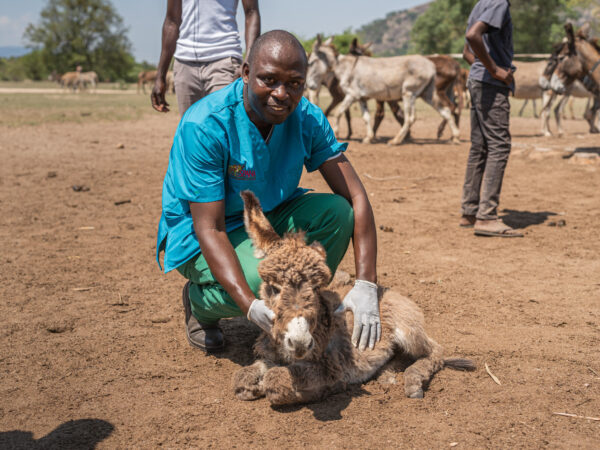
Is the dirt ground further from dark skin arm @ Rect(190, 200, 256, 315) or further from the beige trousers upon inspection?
the beige trousers

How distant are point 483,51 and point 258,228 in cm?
401

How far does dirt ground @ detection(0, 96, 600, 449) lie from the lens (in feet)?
8.57

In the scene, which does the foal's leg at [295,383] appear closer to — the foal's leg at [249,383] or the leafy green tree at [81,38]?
the foal's leg at [249,383]

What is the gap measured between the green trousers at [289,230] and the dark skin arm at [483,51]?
3.20m

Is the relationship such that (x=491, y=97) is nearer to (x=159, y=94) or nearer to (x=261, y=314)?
(x=159, y=94)

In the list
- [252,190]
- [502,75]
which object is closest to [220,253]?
[252,190]

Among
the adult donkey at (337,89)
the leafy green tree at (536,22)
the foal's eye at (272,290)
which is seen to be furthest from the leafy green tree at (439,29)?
the foal's eye at (272,290)

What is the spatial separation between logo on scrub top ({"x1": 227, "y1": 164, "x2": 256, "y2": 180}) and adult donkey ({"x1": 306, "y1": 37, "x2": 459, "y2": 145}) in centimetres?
1035

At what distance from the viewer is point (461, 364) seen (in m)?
3.14

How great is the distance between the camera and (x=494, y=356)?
11.0 feet

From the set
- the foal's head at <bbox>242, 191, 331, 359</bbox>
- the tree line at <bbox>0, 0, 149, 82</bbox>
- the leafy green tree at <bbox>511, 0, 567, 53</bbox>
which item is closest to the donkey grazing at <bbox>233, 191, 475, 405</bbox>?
the foal's head at <bbox>242, 191, 331, 359</bbox>

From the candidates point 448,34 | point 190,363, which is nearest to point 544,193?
point 190,363

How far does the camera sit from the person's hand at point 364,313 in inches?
112

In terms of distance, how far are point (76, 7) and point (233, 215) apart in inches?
3486
